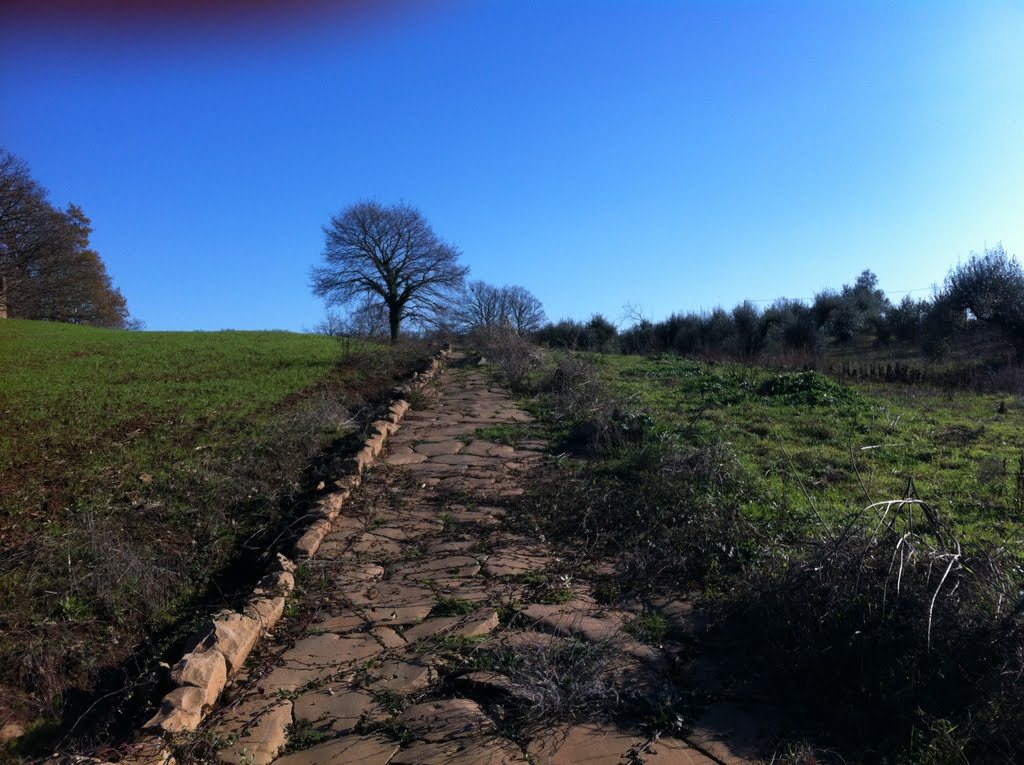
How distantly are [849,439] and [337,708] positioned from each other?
616 centimetres

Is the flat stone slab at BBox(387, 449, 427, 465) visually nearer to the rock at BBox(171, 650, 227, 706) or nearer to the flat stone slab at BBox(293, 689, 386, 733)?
the rock at BBox(171, 650, 227, 706)

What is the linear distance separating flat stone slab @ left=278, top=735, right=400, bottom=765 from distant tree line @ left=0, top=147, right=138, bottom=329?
70.8 feet

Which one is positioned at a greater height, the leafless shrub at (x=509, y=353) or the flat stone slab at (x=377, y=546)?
the leafless shrub at (x=509, y=353)

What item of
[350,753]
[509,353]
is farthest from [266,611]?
[509,353]

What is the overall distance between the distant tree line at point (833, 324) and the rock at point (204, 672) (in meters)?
20.1

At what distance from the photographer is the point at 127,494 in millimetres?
5223

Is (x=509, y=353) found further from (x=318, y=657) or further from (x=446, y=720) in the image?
(x=446, y=720)

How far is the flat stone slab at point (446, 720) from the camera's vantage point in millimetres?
2783

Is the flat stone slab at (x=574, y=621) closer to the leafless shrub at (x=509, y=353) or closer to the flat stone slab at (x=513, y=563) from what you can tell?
the flat stone slab at (x=513, y=563)

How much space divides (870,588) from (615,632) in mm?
1204

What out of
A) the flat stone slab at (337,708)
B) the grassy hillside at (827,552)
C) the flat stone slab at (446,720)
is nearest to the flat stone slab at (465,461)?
the grassy hillside at (827,552)

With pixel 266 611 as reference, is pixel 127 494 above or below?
above

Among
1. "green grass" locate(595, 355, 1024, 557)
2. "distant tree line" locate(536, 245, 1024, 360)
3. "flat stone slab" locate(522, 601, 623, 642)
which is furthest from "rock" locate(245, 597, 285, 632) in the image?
"distant tree line" locate(536, 245, 1024, 360)

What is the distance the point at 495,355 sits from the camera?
15.5 meters
